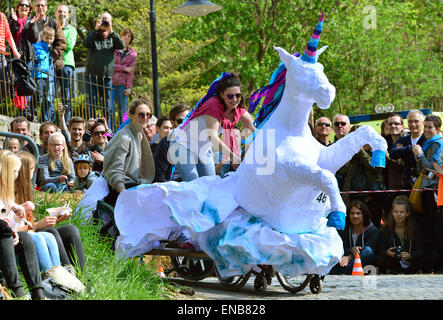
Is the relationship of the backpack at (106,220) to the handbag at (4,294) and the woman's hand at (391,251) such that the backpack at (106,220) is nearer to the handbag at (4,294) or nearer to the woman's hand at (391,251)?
the handbag at (4,294)

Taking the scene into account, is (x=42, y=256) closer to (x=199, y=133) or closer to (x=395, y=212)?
(x=199, y=133)

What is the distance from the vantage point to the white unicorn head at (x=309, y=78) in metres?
7.07

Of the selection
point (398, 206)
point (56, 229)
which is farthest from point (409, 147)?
point (56, 229)

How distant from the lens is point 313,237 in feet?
23.1

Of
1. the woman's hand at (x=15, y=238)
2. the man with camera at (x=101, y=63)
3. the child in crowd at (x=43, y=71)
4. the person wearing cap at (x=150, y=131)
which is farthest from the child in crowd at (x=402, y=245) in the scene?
the man with camera at (x=101, y=63)

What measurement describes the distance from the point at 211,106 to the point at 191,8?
5.87 meters

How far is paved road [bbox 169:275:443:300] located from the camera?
23.5 feet

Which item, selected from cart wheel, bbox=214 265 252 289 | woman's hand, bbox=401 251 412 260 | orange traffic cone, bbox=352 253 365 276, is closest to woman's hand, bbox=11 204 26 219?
cart wheel, bbox=214 265 252 289

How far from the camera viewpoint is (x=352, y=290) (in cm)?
776

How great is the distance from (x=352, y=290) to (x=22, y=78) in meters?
6.45

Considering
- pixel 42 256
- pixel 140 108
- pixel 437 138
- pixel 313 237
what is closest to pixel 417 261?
pixel 437 138

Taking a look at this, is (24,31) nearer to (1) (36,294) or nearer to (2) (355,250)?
(2) (355,250)

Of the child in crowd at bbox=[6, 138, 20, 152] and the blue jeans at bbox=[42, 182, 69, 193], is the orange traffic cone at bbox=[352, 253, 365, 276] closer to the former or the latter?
the blue jeans at bbox=[42, 182, 69, 193]

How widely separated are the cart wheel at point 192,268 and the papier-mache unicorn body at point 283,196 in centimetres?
114
